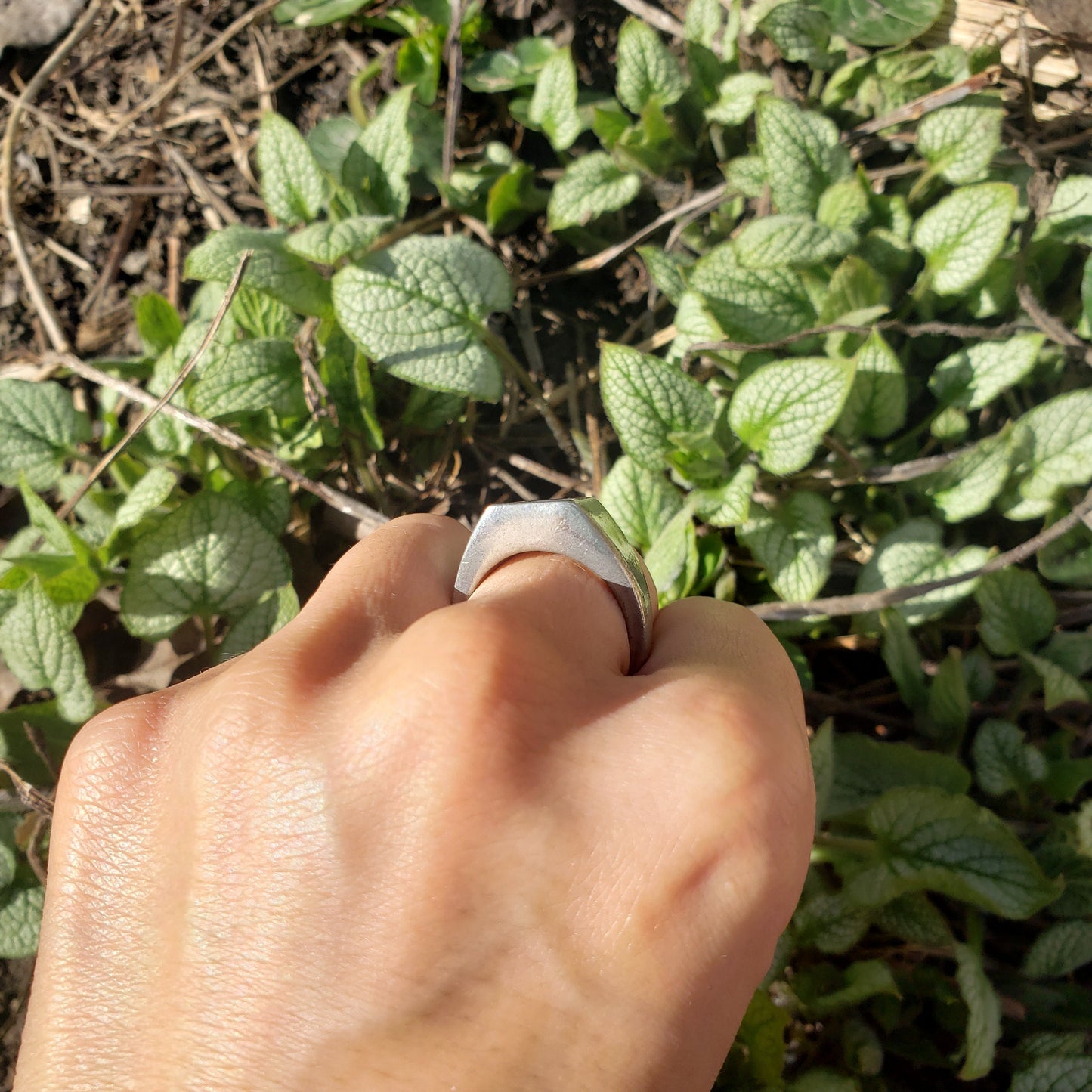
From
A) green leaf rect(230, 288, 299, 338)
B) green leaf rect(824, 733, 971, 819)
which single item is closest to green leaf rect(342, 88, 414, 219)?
green leaf rect(230, 288, 299, 338)

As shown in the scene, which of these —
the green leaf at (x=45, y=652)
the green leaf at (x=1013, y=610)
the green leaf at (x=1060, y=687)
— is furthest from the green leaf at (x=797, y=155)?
the green leaf at (x=45, y=652)

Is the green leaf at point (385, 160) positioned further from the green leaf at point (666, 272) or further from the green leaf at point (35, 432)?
the green leaf at point (35, 432)

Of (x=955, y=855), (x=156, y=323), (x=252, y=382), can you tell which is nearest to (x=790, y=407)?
(x=955, y=855)

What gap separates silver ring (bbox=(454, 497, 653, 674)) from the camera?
909mm

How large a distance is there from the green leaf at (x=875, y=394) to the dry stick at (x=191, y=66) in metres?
1.47

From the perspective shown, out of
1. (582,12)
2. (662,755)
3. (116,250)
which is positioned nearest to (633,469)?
(662,755)

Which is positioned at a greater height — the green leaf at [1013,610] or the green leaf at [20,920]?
the green leaf at [20,920]

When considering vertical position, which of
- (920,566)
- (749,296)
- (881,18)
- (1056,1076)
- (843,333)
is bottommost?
(1056,1076)

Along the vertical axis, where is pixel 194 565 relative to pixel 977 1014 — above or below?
above

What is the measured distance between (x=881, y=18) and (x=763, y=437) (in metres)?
0.85

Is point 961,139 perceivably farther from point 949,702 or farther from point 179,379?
point 179,379

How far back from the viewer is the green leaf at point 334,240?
4.71 feet

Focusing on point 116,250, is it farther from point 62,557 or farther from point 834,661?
point 834,661

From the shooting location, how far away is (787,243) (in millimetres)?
1418
